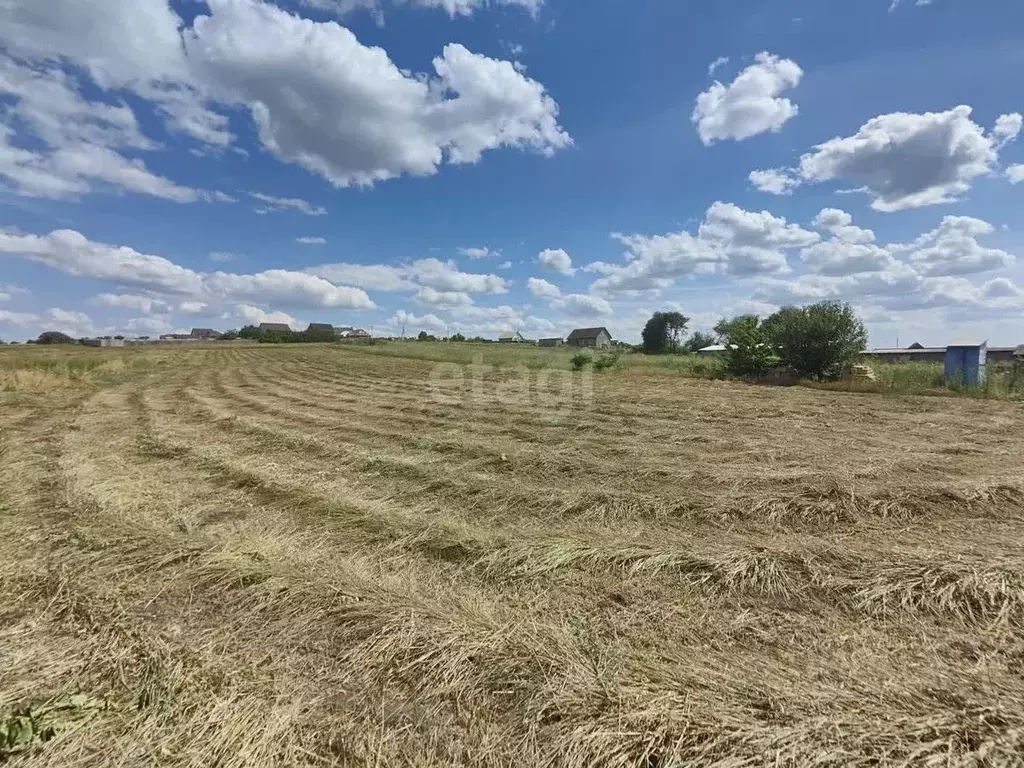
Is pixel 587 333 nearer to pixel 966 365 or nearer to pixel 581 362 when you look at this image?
pixel 581 362

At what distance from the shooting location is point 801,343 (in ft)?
64.2

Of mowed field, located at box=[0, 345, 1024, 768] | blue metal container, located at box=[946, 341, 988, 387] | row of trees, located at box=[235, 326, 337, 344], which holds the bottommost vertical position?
mowed field, located at box=[0, 345, 1024, 768]

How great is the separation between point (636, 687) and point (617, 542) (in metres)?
1.73

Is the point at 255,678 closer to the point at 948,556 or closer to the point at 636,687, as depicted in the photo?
the point at 636,687

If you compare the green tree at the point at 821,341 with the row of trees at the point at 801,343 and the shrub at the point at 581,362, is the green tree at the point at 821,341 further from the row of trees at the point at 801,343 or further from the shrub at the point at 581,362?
the shrub at the point at 581,362

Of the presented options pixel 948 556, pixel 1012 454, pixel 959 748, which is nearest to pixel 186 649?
pixel 959 748

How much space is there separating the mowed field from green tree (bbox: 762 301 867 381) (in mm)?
13550

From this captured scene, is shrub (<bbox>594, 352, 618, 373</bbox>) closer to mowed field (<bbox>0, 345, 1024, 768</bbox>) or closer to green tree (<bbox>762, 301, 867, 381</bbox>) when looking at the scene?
green tree (<bbox>762, 301, 867, 381</bbox>)

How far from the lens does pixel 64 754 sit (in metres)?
1.92

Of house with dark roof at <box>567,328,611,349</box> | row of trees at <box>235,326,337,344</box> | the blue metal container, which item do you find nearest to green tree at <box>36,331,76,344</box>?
row of trees at <box>235,326,337,344</box>

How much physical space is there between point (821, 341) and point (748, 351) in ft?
10.2

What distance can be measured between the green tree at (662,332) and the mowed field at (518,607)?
59.8 metres

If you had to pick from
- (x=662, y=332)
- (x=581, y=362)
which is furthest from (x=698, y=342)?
(x=581, y=362)

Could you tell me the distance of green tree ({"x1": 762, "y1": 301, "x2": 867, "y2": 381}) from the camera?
61.6 feet
